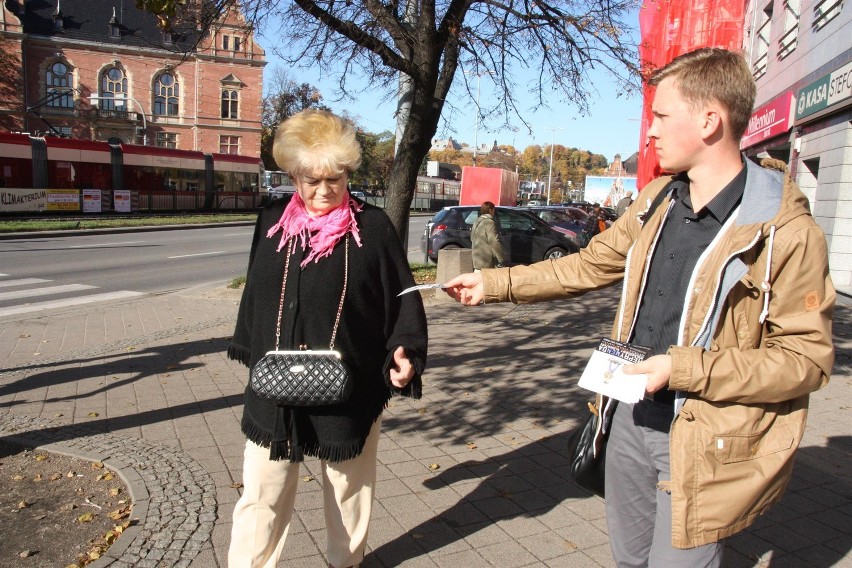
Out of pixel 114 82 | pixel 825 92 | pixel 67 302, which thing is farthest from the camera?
pixel 114 82

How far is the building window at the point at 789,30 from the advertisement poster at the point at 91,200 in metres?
27.6

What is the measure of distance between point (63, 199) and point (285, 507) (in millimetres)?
31945

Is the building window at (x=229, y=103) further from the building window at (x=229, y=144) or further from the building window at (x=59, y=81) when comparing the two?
the building window at (x=59, y=81)

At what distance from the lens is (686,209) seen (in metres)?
2.23

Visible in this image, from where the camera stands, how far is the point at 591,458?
2.46 metres

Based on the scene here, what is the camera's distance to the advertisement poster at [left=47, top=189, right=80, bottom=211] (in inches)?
1185

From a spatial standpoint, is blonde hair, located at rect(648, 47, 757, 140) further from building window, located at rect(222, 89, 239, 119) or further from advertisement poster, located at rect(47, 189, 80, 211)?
building window, located at rect(222, 89, 239, 119)

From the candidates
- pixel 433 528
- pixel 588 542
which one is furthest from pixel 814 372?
pixel 433 528

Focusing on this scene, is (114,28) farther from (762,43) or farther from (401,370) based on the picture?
(401,370)

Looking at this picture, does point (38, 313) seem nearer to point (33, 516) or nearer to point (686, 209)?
point (33, 516)

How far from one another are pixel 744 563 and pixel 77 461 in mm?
3727

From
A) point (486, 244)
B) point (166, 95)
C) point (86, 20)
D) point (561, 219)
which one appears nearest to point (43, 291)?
point (486, 244)

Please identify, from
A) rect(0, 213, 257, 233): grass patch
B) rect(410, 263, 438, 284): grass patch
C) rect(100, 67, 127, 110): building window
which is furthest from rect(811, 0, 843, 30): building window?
rect(100, 67, 127, 110): building window

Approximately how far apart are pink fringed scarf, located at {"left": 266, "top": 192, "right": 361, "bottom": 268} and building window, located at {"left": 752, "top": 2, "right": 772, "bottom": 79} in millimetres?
19170
